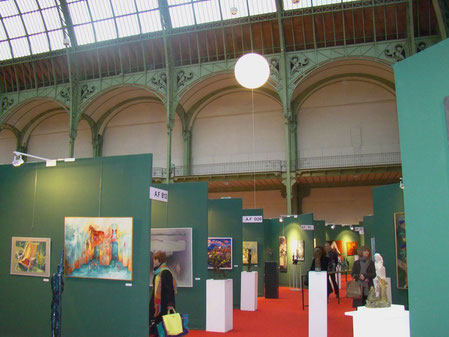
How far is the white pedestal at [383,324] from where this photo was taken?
4.17 m

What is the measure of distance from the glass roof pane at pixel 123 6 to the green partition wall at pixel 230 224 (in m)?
14.4

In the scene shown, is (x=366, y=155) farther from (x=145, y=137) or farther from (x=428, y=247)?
(x=428, y=247)

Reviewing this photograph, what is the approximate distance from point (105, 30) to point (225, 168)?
10.5 m

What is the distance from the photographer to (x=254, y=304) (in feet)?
39.3

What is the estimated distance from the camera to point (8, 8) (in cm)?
2362

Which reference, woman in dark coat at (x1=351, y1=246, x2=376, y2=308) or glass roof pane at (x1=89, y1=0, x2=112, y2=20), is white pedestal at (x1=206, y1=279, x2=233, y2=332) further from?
glass roof pane at (x1=89, y1=0, x2=112, y2=20)

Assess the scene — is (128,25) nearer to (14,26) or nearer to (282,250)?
(14,26)

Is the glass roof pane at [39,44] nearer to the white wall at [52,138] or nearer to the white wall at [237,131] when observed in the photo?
the white wall at [52,138]

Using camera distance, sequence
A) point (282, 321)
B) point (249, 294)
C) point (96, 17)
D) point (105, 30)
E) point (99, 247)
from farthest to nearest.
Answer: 1. point (105, 30)
2. point (96, 17)
3. point (249, 294)
4. point (282, 321)
5. point (99, 247)

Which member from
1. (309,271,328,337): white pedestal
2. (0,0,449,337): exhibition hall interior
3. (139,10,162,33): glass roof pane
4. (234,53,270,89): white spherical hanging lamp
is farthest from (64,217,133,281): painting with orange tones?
(139,10,162,33): glass roof pane

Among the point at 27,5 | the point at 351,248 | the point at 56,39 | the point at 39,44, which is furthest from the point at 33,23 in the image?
the point at 351,248

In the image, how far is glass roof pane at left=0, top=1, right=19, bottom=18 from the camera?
77.1ft

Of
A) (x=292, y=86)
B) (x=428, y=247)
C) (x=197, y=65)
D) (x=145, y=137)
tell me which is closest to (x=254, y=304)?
(x=428, y=247)

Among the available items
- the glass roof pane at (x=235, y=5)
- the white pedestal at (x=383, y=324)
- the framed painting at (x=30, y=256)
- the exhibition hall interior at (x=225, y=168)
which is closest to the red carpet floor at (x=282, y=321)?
the exhibition hall interior at (x=225, y=168)
